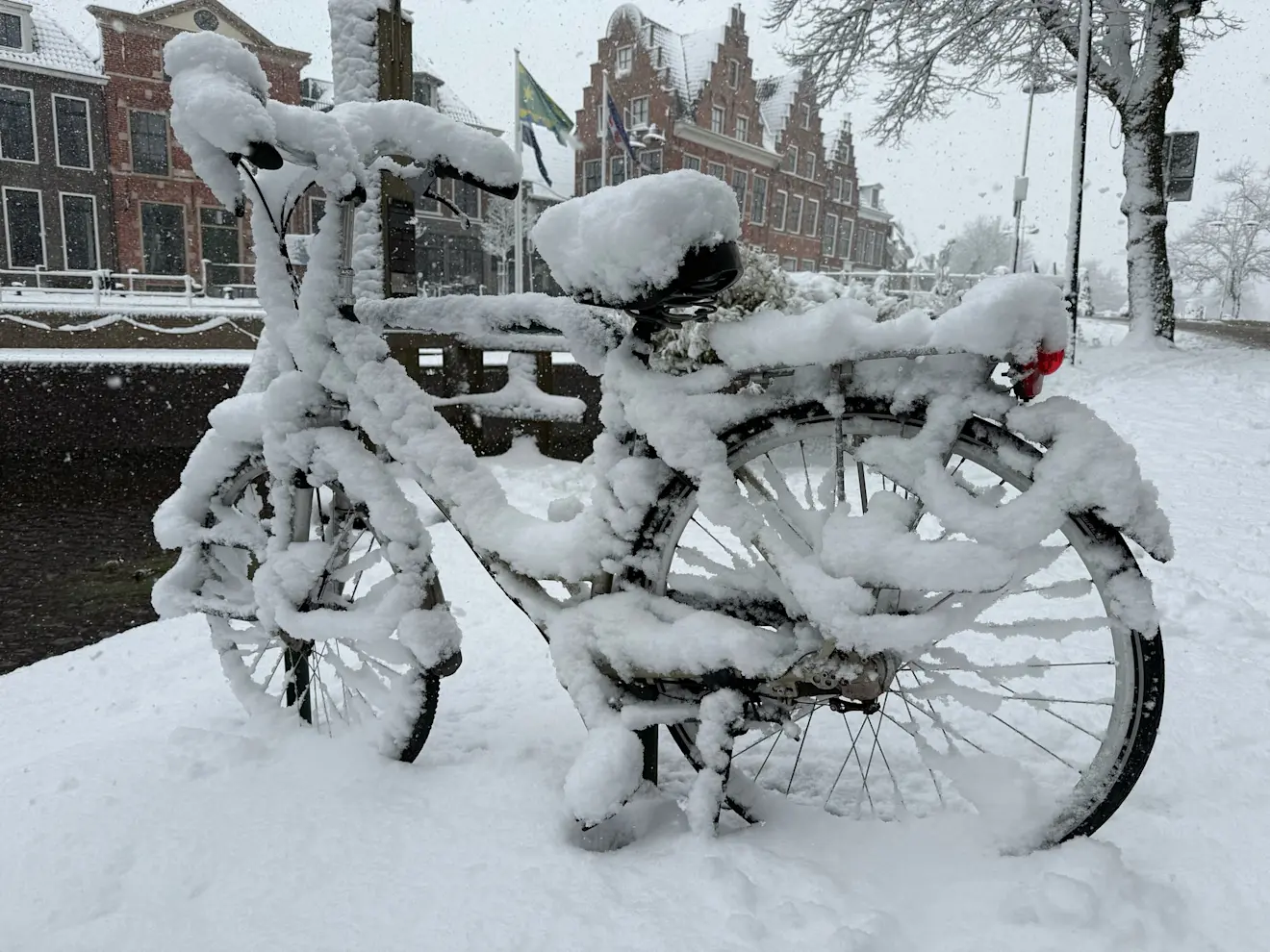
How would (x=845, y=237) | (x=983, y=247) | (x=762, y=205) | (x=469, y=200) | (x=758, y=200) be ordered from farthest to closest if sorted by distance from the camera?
(x=983, y=247), (x=845, y=237), (x=762, y=205), (x=758, y=200), (x=469, y=200)

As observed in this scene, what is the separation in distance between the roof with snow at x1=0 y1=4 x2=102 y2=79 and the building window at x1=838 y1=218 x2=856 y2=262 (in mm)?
30352

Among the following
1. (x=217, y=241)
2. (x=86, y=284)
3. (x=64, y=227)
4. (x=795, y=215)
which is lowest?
(x=86, y=284)

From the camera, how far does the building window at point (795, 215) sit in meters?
37.6

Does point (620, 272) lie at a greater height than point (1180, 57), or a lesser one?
lesser

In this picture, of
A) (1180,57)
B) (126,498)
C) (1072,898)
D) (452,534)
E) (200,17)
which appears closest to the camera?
(1072,898)

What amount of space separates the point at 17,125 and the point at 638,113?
2015 cm

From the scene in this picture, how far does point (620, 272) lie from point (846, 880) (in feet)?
4.21

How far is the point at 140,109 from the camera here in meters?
24.0

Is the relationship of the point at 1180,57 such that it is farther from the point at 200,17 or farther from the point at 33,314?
the point at 200,17

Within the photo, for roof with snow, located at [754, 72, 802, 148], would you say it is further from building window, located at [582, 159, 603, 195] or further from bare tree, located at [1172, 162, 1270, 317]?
bare tree, located at [1172, 162, 1270, 317]

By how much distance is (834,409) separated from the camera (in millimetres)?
1616

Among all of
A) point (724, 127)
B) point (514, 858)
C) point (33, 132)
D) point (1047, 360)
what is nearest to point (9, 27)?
point (33, 132)

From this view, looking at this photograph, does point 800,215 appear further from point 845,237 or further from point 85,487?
point 85,487

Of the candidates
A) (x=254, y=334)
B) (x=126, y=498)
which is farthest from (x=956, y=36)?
(x=126, y=498)
